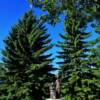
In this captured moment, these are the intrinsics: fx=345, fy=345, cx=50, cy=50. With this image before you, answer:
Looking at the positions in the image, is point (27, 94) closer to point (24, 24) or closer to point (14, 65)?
point (14, 65)

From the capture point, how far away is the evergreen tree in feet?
124

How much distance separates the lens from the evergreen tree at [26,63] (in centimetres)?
3769

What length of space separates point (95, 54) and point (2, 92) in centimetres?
1247

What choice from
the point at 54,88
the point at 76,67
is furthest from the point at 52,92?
the point at 76,67

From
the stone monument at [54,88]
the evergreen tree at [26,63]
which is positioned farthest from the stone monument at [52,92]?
the evergreen tree at [26,63]

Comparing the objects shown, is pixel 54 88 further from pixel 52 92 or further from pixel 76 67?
pixel 76 67

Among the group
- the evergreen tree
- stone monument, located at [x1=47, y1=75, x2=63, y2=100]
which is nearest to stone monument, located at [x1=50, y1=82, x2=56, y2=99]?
stone monument, located at [x1=47, y1=75, x2=63, y2=100]

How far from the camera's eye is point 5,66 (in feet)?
129

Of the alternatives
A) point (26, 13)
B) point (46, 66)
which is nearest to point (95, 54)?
point (46, 66)

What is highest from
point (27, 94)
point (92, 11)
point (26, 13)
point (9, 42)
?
point (26, 13)

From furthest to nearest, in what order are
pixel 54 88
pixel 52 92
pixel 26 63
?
pixel 52 92, pixel 54 88, pixel 26 63

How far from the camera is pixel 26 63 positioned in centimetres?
3869

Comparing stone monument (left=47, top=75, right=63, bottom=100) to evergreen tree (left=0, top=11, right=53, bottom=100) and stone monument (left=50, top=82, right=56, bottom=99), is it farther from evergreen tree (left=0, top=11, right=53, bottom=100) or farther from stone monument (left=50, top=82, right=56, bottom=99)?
evergreen tree (left=0, top=11, right=53, bottom=100)

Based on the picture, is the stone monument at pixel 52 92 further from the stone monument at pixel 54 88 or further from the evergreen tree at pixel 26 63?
the evergreen tree at pixel 26 63
